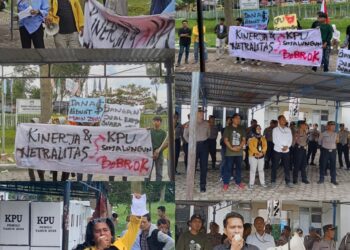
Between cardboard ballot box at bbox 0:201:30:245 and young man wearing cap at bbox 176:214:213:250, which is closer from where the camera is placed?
young man wearing cap at bbox 176:214:213:250

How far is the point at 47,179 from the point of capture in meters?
4.18

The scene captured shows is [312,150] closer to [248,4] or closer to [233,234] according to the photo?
[233,234]

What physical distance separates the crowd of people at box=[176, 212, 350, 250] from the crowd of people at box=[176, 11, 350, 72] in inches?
32.6

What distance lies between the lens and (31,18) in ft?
13.2

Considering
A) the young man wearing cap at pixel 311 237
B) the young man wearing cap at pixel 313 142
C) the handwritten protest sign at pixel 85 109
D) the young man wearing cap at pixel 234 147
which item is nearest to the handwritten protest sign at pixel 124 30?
the handwritten protest sign at pixel 85 109

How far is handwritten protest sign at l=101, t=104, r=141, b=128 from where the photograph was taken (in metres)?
4.20

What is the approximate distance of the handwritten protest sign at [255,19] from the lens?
400 cm

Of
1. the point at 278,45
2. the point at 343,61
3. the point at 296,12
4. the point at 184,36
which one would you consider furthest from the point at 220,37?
the point at 343,61

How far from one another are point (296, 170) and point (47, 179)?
1313 mm

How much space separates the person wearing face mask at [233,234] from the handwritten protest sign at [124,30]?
37.4 inches

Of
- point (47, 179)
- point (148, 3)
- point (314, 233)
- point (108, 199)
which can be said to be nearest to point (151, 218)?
point (108, 199)

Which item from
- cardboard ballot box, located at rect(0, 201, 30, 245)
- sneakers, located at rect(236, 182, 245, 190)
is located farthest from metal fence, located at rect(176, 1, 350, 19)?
cardboard ballot box, located at rect(0, 201, 30, 245)

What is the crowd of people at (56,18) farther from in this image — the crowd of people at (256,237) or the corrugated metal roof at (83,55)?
the crowd of people at (256,237)

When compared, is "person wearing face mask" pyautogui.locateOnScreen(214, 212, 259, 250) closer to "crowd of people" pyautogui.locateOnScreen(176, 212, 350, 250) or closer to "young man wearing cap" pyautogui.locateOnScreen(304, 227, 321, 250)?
"crowd of people" pyautogui.locateOnScreen(176, 212, 350, 250)
